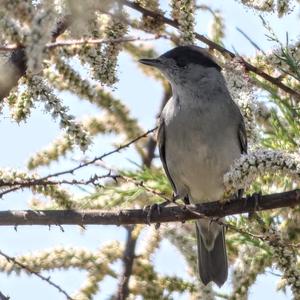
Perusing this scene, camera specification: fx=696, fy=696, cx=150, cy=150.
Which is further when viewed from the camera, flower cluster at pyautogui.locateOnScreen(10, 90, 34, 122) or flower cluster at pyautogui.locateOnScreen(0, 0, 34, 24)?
flower cluster at pyautogui.locateOnScreen(10, 90, 34, 122)

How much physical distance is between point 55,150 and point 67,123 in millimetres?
1162

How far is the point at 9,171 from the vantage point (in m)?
2.67

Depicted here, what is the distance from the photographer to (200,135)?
464 cm

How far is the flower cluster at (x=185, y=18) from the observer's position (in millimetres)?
2549

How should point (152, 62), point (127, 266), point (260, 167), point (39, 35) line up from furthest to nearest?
point (152, 62)
point (127, 266)
point (260, 167)
point (39, 35)

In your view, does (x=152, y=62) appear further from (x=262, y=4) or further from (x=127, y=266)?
(x=262, y=4)

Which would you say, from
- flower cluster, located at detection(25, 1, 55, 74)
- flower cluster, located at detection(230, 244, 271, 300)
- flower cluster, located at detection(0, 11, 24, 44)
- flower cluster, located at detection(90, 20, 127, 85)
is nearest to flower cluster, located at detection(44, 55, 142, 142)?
flower cluster, located at detection(90, 20, 127, 85)

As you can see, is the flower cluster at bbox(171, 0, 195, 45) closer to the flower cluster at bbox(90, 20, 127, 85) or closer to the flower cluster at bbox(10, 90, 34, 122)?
the flower cluster at bbox(90, 20, 127, 85)

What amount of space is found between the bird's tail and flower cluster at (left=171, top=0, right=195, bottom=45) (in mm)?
2569

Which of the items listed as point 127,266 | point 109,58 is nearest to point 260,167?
point 109,58

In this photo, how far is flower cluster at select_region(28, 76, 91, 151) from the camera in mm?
2430

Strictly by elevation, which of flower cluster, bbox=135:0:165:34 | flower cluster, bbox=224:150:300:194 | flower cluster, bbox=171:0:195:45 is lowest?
flower cluster, bbox=224:150:300:194

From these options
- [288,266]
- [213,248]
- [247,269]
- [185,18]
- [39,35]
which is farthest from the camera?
[213,248]

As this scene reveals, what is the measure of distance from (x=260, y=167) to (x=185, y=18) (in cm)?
63
